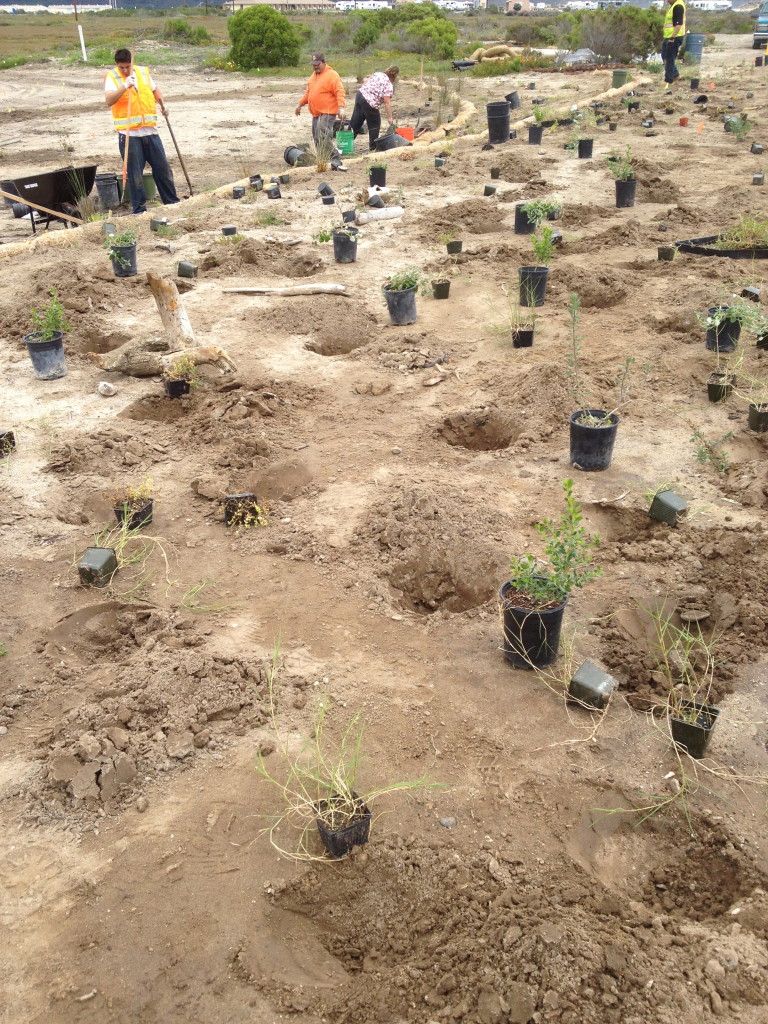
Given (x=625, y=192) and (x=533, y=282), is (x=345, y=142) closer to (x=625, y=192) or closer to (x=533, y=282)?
(x=625, y=192)

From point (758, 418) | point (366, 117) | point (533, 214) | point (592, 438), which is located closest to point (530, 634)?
point (592, 438)

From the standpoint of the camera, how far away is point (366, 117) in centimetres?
1480

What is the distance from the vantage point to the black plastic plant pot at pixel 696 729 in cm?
320

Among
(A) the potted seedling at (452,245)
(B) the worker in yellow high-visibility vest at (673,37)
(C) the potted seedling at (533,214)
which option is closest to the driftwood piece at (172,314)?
(A) the potted seedling at (452,245)

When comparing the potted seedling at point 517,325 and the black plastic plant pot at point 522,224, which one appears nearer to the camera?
the potted seedling at point 517,325

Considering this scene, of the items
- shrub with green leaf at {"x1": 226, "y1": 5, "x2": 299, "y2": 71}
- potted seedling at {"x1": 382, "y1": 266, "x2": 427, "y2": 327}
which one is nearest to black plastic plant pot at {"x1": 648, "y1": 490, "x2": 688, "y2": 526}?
potted seedling at {"x1": 382, "y1": 266, "x2": 427, "y2": 327}

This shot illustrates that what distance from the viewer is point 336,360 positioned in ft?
23.3

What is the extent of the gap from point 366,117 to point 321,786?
14.2 meters

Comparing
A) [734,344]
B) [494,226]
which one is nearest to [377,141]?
[494,226]

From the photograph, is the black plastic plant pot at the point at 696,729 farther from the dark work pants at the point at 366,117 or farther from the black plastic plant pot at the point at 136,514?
the dark work pants at the point at 366,117

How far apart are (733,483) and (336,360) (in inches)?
138

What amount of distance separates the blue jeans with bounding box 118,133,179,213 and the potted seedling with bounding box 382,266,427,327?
5085 millimetres

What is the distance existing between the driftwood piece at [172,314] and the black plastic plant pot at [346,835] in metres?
5.00

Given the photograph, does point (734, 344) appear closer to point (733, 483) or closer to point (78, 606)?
point (733, 483)
